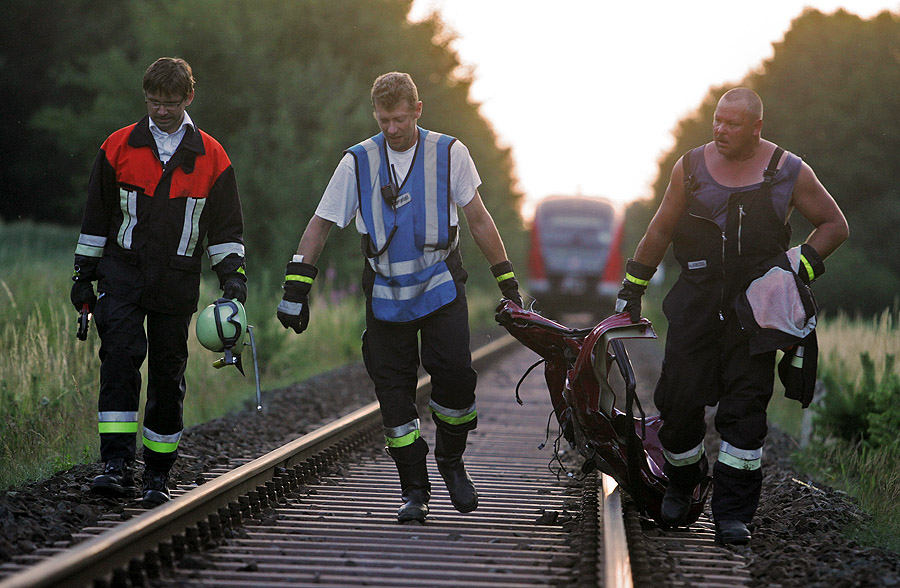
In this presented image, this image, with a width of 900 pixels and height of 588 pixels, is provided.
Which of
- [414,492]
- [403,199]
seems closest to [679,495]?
[414,492]

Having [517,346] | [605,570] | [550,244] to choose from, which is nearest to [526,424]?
[605,570]

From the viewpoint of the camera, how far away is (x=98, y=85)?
3269cm

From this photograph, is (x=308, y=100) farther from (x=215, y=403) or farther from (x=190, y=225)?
(x=190, y=225)

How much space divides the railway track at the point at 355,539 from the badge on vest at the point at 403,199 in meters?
1.47

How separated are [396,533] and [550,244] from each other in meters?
24.9

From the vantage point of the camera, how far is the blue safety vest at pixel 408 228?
4797 millimetres

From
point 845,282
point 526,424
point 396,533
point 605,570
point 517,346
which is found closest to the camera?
point 605,570

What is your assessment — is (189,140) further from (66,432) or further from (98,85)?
(98,85)

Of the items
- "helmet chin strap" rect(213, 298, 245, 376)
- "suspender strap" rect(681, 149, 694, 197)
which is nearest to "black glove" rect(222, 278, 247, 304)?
"helmet chin strap" rect(213, 298, 245, 376)

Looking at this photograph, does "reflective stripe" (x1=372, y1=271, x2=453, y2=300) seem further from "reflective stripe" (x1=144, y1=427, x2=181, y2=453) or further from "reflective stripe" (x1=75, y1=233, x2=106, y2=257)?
"reflective stripe" (x1=75, y1=233, x2=106, y2=257)

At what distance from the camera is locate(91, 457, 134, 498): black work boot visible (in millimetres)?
4781

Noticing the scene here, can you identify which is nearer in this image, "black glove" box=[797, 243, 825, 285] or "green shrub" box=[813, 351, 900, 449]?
"black glove" box=[797, 243, 825, 285]

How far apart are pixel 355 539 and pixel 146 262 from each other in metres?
1.63

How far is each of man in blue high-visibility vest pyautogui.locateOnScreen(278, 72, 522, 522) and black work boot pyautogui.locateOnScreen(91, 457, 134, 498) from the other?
3.45 ft
